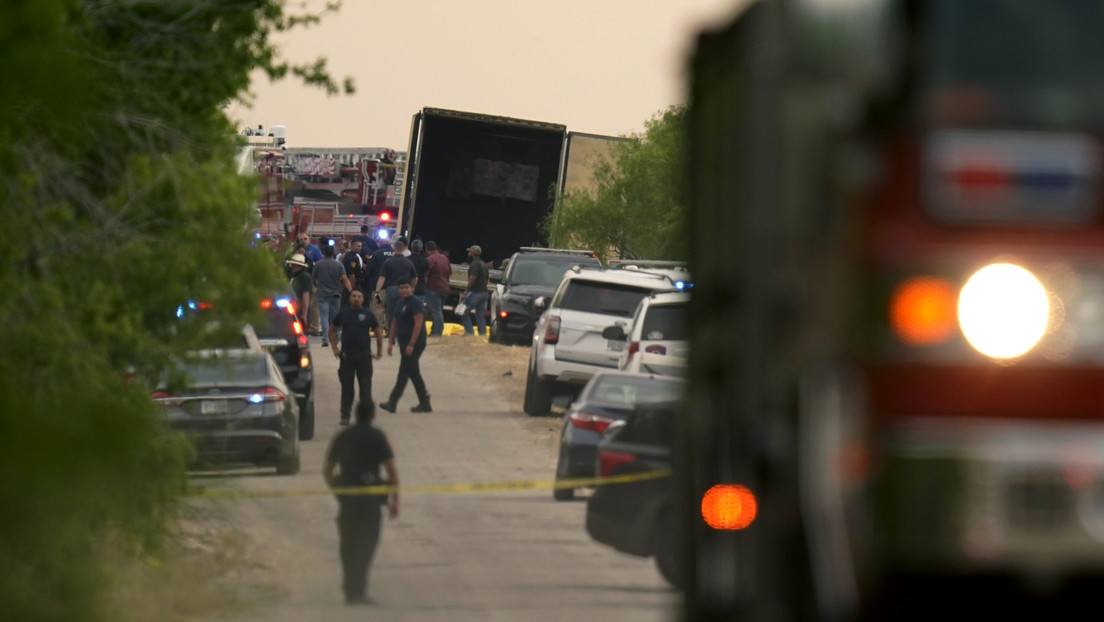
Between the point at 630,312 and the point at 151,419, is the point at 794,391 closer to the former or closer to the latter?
the point at 151,419

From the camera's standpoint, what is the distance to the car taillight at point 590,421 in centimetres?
1267

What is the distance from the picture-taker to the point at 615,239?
148 ft

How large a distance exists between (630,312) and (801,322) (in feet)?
49.6

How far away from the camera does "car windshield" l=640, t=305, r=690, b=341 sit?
54.7ft

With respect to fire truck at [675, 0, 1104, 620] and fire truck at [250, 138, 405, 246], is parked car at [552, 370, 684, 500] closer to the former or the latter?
fire truck at [675, 0, 1104, 620]

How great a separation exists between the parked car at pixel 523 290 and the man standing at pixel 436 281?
1.08 m

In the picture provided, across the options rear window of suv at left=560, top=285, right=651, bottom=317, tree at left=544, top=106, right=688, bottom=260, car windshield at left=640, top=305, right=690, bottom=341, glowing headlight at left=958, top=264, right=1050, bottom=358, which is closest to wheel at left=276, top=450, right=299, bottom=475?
car windshield at left=640, top=305, right=690, bottom=341

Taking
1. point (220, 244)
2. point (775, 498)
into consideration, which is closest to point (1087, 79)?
point (775, 498)

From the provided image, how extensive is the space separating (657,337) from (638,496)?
589 centimetres

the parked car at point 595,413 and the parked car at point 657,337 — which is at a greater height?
the parked car at point 657,337

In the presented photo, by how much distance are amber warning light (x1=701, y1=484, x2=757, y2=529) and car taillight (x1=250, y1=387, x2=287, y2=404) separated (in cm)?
898

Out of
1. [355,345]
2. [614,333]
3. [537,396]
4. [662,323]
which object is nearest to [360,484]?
[662,323]

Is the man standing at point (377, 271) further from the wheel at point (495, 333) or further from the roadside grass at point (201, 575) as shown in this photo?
the roadside grass at point (201, 575)

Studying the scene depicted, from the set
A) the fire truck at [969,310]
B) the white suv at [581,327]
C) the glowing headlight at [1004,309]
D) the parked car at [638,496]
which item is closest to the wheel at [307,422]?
the white suv at [581,327]
